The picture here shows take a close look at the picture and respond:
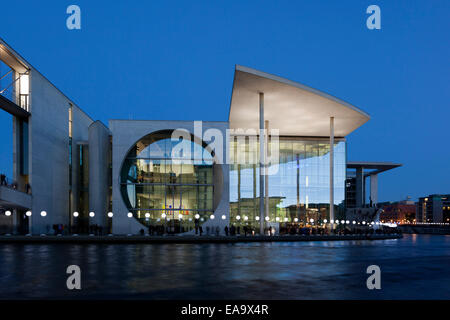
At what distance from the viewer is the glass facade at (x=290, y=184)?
38.4m

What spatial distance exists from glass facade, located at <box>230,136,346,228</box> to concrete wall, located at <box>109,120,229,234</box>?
5.24 meters

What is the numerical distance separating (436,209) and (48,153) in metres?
147

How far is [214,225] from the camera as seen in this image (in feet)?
107

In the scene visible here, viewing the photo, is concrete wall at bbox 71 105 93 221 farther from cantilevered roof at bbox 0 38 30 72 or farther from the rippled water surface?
the rippled water surface

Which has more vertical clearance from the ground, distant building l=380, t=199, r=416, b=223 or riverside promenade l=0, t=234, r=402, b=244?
riverside promenade l=0, t=234, r=402, b=244

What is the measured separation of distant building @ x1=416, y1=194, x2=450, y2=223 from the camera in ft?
476

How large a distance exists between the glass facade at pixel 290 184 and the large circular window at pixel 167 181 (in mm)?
4468

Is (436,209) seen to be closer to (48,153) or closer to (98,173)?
(98,173)

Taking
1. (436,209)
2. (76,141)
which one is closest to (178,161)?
(76,141)

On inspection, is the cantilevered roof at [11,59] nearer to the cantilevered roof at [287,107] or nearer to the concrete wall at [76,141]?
the concrete wall at [76,141]

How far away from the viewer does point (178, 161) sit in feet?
114

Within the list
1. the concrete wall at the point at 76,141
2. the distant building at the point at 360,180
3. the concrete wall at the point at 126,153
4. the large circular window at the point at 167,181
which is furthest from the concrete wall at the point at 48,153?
the distant building at the point at 360,180

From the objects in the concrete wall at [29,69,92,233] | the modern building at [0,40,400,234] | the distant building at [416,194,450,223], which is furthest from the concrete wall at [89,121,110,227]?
the distant building at [416,194,450,223]

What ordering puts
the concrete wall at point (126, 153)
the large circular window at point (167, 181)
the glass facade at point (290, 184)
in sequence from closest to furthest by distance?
the concrete wall at point (126, 153), the large circular window at point (167, 181), the glass facade at point (290, 184)
